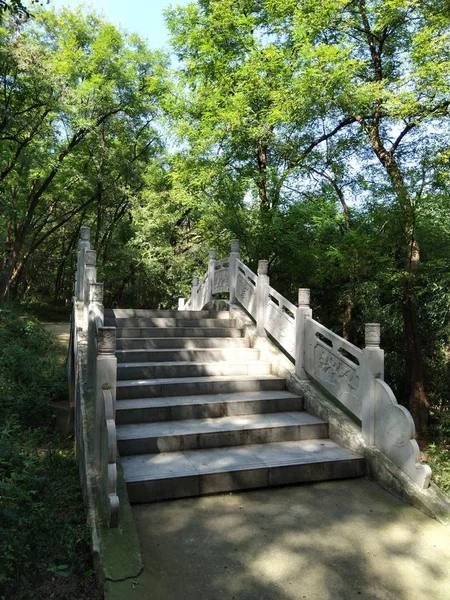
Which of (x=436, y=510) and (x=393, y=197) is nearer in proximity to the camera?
(x=436, y=510)

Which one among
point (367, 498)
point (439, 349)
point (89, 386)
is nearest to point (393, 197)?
point (439, 349)

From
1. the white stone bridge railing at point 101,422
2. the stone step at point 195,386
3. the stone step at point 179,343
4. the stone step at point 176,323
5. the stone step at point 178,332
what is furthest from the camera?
the stone step at point 176,323

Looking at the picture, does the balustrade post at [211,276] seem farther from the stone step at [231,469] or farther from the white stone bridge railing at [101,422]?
the stone step at [231,469]

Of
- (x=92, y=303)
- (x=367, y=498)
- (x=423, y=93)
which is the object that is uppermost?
(x=423, y=93)

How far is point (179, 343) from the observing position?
6430 millimetres

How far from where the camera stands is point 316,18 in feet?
26.9

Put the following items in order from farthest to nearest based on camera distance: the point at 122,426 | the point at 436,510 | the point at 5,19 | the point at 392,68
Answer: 1. the point at 5,19
2. the point at 392,68
3. the point at 122,426
4. the point at 436,510

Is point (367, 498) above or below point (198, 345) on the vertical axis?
below

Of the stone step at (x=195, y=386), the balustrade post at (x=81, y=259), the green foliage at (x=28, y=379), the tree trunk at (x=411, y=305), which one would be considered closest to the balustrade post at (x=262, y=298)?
the stone step at (x=195, y=386)

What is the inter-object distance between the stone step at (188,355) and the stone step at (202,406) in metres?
1.02

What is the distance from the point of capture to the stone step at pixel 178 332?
662 cm

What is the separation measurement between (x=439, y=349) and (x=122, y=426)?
6145 mm

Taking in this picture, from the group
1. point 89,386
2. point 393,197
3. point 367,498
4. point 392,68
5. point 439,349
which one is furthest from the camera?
point 392,68

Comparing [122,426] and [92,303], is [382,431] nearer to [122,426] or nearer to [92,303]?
[122,426]
